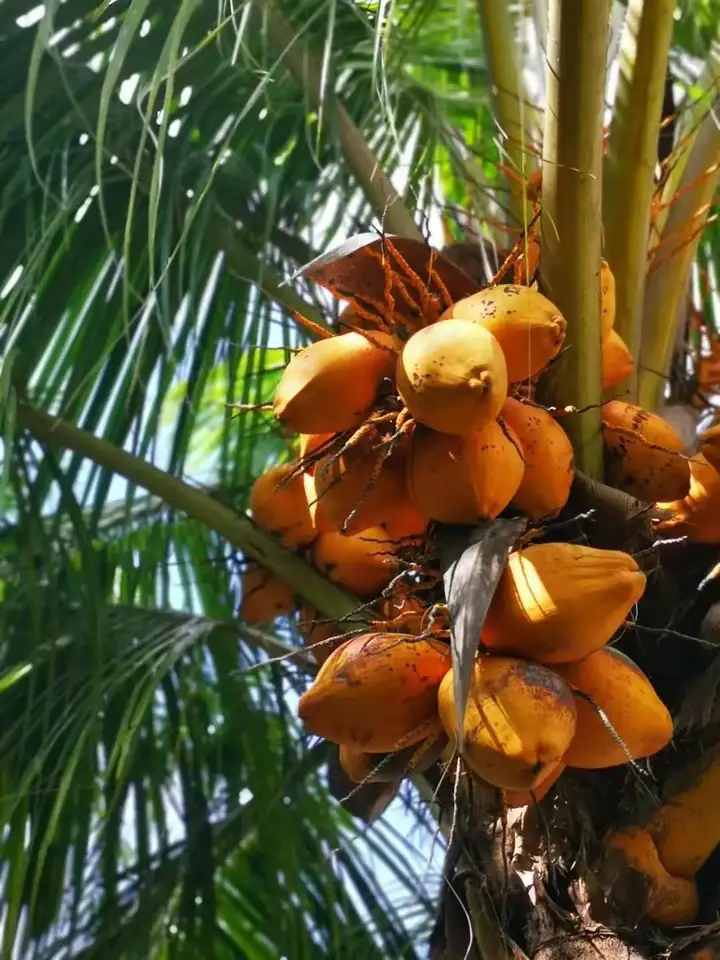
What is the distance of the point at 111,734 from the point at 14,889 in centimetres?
37

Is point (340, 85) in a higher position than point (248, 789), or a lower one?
higher

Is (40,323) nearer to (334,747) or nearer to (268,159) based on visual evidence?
(268,159)

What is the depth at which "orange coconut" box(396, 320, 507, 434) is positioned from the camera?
925 mm

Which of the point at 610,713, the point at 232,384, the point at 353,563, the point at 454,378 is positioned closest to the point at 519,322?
the point at 454,378

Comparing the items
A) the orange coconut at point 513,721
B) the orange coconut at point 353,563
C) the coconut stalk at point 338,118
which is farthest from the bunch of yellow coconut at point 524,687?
the coconut stalk at point 338,118

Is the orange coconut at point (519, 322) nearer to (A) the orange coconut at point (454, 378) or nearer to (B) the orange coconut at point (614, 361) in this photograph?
(A) the orange coconut at point (454, 378)

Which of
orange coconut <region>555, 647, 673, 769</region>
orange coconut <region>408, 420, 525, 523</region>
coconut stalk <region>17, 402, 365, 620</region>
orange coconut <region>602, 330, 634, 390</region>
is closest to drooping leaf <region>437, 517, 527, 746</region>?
orange coconut <region>408, 420, 525, 523</region>

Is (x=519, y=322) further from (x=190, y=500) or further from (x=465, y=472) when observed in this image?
Result: (x=190, y=500)

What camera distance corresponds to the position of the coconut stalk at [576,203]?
3.43 ft

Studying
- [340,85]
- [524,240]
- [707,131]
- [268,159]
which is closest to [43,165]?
[268,159]

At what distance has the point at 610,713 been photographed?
0.97 m

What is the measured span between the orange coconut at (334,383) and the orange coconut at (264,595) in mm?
545

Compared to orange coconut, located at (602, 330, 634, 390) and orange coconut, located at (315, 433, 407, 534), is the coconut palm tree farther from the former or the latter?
orange coconut, located at (315, 433, 407, 534)

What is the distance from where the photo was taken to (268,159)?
178 centimetres
